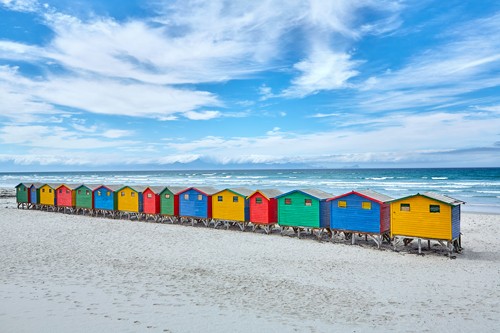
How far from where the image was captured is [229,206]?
25203 mm

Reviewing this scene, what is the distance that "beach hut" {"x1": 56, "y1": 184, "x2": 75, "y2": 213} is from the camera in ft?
112

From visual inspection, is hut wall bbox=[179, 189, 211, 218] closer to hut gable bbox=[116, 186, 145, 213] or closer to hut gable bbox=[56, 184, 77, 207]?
hut gable bbox=[116, 186, 145, 213]

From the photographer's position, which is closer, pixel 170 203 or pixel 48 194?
pixel 170 203

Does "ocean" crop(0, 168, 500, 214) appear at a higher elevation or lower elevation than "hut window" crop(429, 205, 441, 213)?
lower

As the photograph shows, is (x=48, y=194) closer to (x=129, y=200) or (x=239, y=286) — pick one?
(x=129, y=200)

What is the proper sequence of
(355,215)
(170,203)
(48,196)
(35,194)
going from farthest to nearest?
1. (35,194)
2. (48,196)
3. (170,203)
4. (355,215)

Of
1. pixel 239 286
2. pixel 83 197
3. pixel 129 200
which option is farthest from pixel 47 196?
pixel 239 286

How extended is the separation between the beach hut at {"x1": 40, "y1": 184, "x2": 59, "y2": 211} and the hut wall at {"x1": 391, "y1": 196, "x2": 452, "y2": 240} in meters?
29.2

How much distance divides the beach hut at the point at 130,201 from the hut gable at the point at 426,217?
18.6 meters

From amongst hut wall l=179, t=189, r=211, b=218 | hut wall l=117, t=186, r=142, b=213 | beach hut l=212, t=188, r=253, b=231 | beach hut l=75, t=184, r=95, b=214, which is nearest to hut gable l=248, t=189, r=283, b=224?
beach hut l=212, t=188, r=253, b=231

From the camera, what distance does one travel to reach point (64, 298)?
1131 cm

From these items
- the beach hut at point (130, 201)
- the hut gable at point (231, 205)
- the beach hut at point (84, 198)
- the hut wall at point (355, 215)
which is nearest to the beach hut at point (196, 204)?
the hut gable at point (231, 205)

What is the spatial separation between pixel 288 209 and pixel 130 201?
13653mm

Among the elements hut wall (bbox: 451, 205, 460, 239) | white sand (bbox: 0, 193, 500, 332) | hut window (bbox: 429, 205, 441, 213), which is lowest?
white sand (bbox: 0, 193, 500, 332)
